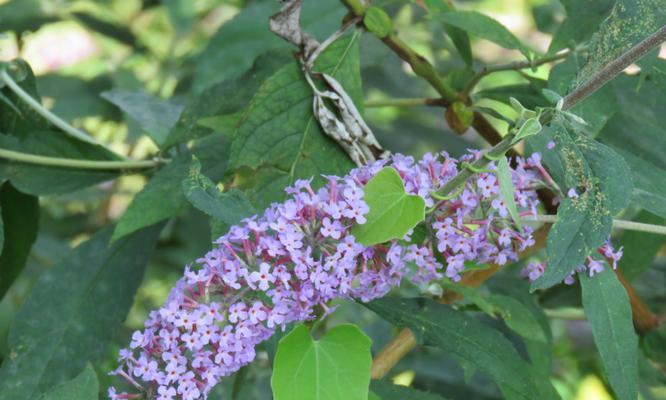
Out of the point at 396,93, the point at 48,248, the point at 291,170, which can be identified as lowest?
the point at 48,248

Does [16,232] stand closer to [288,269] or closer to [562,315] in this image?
[288,269]

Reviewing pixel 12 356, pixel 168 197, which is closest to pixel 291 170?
pixel 168 197

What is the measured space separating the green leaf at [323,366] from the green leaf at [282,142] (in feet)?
0.73

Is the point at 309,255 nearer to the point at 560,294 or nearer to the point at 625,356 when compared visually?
the point at 625,356

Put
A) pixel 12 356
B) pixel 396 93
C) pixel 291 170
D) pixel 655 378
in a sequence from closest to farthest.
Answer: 1. pixel 291 170
2. pixel 12 356
3. pixel 655 378
4. pixel 396 93

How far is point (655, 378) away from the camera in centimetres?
150

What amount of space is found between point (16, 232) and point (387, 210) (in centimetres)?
67

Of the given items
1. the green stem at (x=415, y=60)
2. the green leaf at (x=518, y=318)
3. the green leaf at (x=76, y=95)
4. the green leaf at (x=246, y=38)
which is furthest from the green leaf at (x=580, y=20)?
the green leaf at (x=76, y=95)

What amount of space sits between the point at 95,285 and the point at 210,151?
0.24 m

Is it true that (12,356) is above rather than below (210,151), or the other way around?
below

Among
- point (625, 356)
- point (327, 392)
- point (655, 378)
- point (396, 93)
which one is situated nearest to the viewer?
point (327, 392)

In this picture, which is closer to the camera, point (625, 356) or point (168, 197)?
point (625, 356)

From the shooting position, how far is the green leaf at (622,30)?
0.90m

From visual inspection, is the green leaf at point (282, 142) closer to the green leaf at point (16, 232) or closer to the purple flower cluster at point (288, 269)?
the purple flower cluster at point (288, 269)
